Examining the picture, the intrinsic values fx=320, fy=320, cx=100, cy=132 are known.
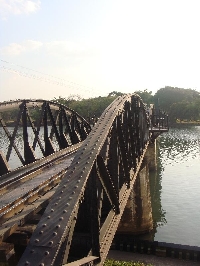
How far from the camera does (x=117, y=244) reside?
20.4 m

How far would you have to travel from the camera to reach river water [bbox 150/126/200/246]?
24688mm

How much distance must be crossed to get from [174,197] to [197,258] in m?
15.0

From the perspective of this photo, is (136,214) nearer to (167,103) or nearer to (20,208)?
(20,208)

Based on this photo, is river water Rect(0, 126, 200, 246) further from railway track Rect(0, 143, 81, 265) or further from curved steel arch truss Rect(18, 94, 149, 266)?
railway track Rect(0, 143, 81, 265)

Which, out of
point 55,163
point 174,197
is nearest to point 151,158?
point 174,197

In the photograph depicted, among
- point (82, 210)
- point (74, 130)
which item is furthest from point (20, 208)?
point (74, 130)

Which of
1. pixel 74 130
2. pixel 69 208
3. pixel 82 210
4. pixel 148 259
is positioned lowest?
pixel 148 259

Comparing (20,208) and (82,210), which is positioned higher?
(20,208)

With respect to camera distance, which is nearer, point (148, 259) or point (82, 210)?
point (82, 210)

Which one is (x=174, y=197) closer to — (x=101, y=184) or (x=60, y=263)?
(x=101, y=184)

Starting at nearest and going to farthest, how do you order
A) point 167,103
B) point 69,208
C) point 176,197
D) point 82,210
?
1. point 69,208
2. point 82,210
3. point 176,197
4. point 167,103

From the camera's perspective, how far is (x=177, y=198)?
3338 centimetres

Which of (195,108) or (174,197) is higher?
(195,108)

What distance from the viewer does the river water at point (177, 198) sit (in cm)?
2469
